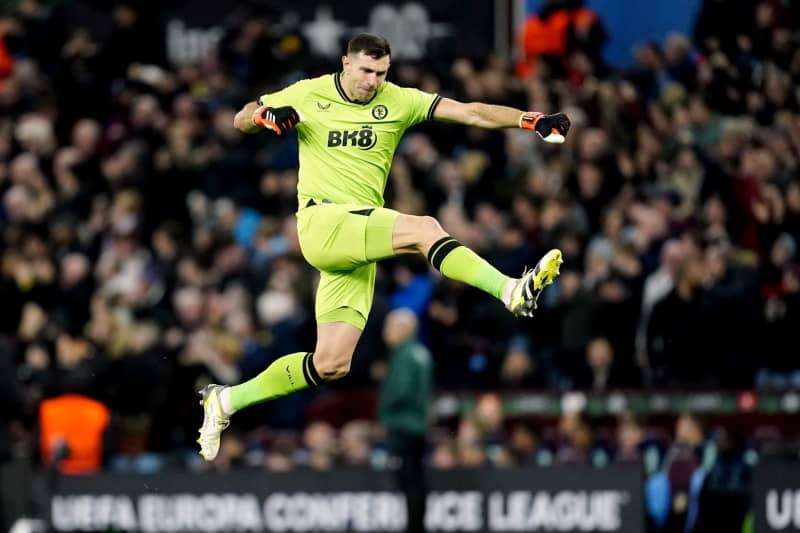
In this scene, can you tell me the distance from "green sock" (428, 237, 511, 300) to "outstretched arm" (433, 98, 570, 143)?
766 millimetres

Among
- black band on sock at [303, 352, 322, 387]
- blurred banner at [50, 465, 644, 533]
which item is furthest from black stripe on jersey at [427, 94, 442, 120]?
blurred banner at [50, 465, 644, 533]

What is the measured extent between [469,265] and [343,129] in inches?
45.2

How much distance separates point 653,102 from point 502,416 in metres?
4.74

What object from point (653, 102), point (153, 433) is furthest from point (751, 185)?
point (153, 433)

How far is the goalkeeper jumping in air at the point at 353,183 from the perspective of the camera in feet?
34.1

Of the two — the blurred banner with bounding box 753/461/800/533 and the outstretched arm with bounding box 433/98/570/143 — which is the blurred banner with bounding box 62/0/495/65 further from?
the outstretched arm with bounding box 433/98/570/143

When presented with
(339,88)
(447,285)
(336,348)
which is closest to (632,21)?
(447,285)

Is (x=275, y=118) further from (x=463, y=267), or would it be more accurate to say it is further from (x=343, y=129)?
(x=463, y=267)

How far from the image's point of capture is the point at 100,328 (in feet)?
57.5

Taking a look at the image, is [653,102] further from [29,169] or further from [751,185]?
[29,169]

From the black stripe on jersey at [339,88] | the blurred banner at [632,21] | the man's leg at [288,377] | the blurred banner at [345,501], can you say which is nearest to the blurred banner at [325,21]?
the blurred banner at [632,21]

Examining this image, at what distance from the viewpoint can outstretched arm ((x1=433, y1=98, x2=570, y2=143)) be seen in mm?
10398

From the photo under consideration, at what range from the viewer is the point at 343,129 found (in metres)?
10.8

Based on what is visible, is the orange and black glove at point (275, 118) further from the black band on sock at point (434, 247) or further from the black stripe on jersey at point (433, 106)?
the black band on sock at point (434, 247)
